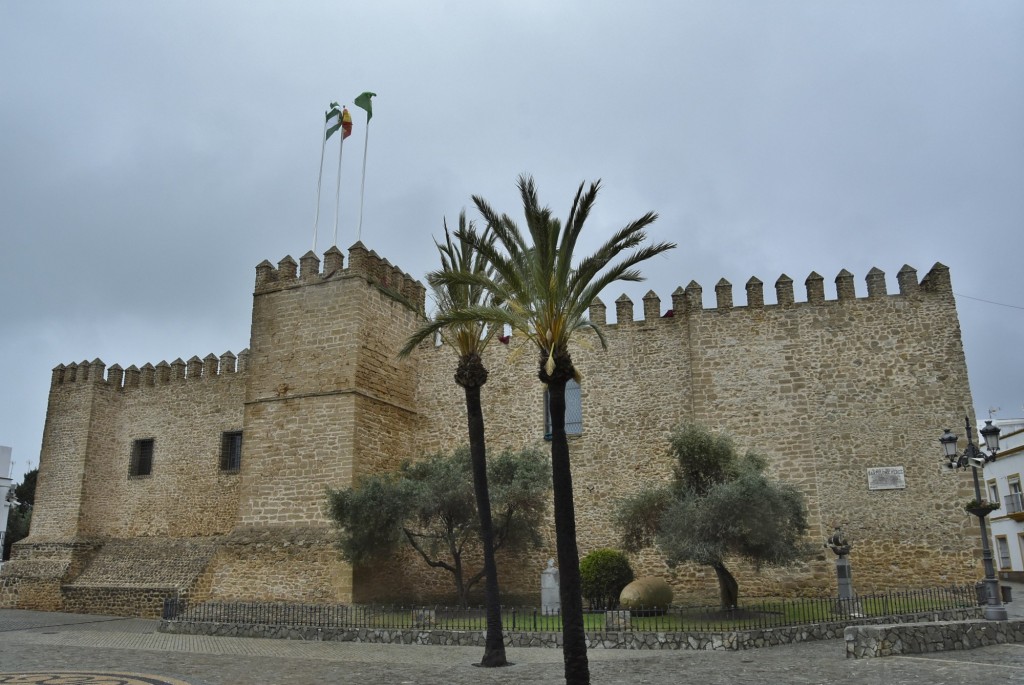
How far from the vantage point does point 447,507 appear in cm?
1581

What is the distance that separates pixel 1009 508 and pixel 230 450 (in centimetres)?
2590

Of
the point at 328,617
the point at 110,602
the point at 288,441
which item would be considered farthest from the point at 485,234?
the point at 110,602

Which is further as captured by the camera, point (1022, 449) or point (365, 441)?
point (1022, 449)

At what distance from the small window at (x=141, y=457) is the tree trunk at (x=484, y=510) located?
1527 centimetres

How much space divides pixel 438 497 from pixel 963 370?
11.1m

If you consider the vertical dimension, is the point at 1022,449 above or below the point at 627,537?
above

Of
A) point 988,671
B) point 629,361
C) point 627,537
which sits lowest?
point 988,671

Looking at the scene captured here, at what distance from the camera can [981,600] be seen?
1393 centimetres

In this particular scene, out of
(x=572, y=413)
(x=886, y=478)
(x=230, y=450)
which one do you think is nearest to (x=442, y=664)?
(x=572, y=413)

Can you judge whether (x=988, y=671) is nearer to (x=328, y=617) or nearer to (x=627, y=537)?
(x=627, y=537)

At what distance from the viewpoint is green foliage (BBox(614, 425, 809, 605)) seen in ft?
43.4

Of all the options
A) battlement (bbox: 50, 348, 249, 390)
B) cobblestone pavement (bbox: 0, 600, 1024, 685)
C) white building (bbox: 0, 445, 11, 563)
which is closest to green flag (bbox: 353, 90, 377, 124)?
battlement (bbox: 50, 348, 249, 390)

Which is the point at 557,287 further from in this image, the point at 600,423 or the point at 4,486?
the point at 4,486

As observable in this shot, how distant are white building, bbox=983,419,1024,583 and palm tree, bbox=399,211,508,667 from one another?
22224mm
